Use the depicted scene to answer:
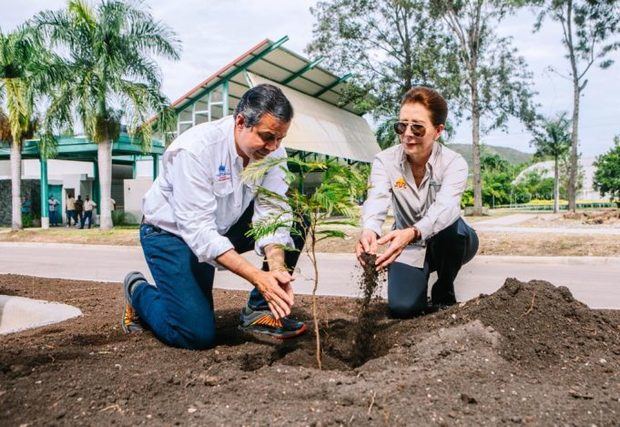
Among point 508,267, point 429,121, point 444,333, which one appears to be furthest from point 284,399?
point 508,267

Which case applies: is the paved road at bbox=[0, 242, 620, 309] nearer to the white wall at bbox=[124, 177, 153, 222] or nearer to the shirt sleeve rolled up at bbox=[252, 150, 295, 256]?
the shirt sleeve rolled up at bbox=[252, 150, 295, 256]

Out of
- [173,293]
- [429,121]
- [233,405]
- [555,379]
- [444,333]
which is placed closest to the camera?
[233,405]

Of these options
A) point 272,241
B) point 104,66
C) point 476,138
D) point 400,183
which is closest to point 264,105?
point 272,241

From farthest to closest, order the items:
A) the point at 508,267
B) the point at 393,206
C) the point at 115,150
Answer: the point at 115,150 → the point at 508,267 → the point at 393,206

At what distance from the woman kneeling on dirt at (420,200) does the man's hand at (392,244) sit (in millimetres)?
162

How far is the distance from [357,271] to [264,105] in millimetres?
5865

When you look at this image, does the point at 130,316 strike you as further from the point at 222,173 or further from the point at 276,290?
the point at 276,290

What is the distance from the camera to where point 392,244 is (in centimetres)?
318

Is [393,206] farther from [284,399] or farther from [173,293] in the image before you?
[284,399]

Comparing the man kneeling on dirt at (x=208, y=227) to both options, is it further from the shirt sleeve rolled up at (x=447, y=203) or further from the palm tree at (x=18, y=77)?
the palm tree at (x=18, y=77)

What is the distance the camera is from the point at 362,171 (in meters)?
2.89

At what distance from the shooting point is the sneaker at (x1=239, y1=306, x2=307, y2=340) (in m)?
3.55

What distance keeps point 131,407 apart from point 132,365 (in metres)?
0.64

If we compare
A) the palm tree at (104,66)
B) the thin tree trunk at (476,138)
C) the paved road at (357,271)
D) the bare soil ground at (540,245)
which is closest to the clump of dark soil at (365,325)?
the paved road at (357,271)
